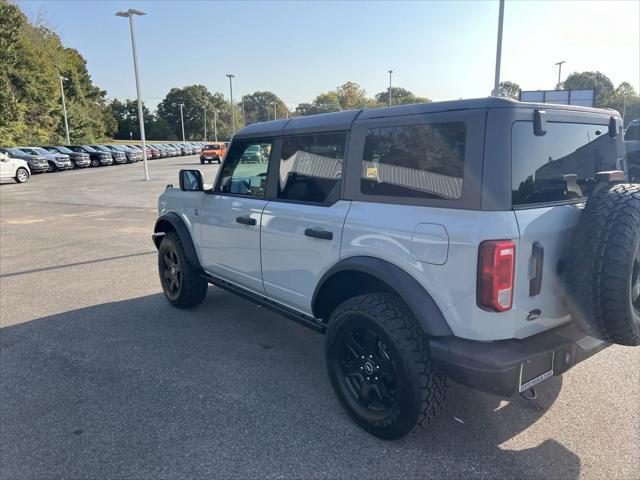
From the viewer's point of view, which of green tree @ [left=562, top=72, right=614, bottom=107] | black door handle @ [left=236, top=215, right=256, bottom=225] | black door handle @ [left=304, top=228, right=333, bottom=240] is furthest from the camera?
green tree @ [left=562, top=72, right=614, bottom=107]

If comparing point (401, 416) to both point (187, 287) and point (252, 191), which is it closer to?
point (252, 191)

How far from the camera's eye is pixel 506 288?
2.30m

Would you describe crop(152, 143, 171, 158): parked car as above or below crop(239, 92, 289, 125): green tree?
below

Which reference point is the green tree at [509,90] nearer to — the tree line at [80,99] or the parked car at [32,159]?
the tree line at [80,99]

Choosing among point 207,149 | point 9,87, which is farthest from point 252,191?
point 9,87

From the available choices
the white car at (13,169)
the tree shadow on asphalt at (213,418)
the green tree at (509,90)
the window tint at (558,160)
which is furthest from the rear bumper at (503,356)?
the white car at (13,169)

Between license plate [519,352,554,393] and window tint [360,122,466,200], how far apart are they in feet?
2.95

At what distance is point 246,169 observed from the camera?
4023mm

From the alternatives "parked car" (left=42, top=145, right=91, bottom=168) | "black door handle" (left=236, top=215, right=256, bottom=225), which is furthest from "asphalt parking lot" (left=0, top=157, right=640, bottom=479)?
"parked car" (left=42, top=145, right=91, bottom=168)

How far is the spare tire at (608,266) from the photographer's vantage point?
7.45 feet

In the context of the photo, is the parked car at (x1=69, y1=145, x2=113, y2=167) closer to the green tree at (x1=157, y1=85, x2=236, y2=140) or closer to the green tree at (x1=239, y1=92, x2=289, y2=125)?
the green tree at (x1=239, y1=92, x2=289, y2=125)

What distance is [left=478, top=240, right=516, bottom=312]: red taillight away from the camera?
224 cm

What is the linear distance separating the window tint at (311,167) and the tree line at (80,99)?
1885 cm

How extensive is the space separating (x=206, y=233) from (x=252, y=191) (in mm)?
809
